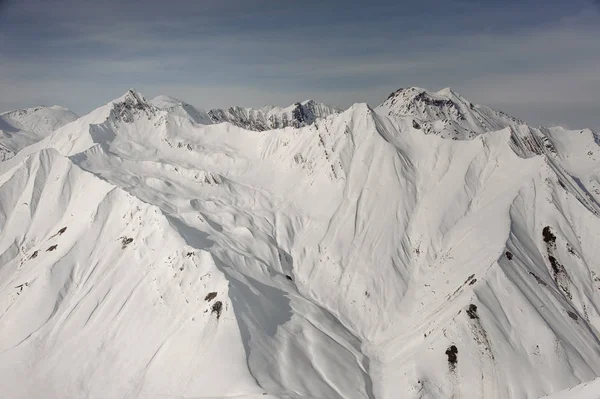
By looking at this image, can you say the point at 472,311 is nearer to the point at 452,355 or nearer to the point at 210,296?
the point at 452,355

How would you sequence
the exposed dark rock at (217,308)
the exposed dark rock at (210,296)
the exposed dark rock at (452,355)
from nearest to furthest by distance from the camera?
the exposed dark rock at (452,355), the exposed dark rock at (217,308), the exposed dark rock at (210,296)

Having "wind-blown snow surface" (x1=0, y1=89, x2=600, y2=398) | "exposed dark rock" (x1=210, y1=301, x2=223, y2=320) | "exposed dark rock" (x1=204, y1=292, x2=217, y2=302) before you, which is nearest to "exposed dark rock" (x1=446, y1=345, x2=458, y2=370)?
"wind-blown snow surface" (x1=0, y1=89, x2=600, y2=398)

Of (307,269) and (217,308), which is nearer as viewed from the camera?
(217,308)

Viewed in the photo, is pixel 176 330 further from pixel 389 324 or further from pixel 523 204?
pixel 523 204

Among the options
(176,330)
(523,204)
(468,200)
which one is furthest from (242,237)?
(523,204)

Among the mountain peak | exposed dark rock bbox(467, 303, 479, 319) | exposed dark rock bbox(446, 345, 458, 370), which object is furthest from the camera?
the mountain peak

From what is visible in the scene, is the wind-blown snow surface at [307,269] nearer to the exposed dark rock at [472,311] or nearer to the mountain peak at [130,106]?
the exposed dark rock at [472,311]

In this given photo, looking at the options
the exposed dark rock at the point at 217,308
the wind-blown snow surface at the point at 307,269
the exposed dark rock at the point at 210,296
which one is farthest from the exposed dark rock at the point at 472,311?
the exposed dark rock at the point at 210,296

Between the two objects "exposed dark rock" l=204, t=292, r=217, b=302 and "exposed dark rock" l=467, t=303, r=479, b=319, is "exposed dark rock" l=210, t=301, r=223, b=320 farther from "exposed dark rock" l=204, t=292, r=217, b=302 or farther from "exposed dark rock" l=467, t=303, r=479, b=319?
"exposed dark rock" l=467, t=303, r=479, b=319

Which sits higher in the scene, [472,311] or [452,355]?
[472,311]

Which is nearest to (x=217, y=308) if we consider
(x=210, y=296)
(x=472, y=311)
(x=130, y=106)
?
(x=210, y=296)
